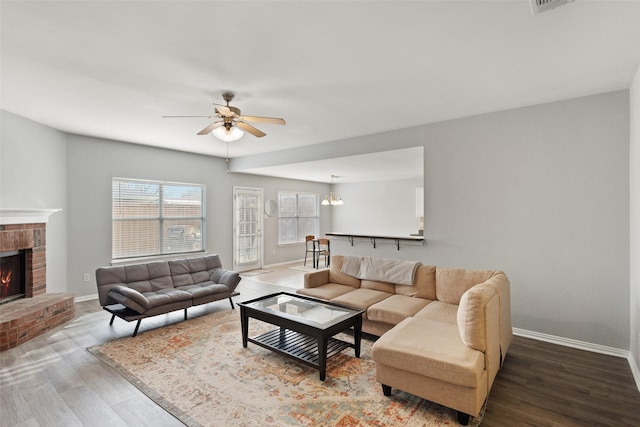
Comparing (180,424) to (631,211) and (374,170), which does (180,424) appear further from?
(374,170)

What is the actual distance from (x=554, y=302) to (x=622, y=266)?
Answer: 0.72 m

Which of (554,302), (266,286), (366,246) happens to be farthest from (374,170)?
(554,302)

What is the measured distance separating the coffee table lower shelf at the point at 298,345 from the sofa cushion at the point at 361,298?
19.7 inches

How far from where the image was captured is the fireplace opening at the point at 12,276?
12.7ft

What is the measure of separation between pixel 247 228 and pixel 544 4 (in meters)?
6.95

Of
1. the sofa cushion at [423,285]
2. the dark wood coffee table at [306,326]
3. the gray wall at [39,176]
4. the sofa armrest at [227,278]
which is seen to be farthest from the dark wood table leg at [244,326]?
the gray wall at [39,176]

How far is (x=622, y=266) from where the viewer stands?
10.5ft

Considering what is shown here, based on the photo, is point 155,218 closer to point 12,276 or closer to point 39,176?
point 39,176

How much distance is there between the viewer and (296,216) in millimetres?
9391

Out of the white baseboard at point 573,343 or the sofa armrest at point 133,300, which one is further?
the sofa armrest at point 133,300

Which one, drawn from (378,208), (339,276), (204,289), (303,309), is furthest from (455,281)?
(378,208)

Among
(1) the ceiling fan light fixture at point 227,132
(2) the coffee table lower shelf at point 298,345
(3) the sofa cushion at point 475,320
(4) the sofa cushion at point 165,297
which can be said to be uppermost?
(1) the ceiling fan light fixture at point 227,132

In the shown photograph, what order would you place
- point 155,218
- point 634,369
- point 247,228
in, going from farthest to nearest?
point 247,228
point 155,218
point 634,369

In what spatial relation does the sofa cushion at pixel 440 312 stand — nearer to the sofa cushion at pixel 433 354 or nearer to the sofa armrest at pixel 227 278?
the sofa cushion at pixel 433 354
